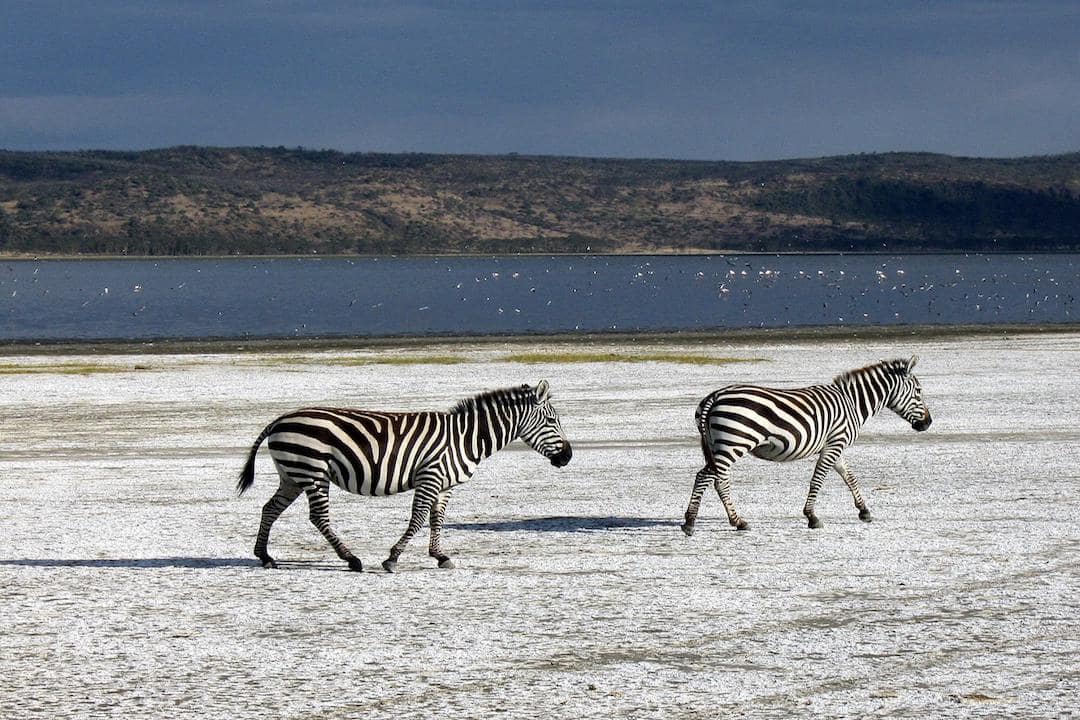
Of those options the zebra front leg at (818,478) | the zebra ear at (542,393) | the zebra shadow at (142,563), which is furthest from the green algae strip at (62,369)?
the zebra ear at (542,393)

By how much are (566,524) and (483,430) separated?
287cm

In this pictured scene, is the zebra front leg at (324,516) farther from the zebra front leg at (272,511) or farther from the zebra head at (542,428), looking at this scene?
the zebra head at (542,428)

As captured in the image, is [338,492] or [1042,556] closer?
[1042,556]

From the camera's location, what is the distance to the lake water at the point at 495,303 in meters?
75.1

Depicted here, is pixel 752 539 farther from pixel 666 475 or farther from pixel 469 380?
pixel 469 380

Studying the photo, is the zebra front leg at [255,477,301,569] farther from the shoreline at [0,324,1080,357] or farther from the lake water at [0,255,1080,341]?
the lake water at [0,255,1080,341]

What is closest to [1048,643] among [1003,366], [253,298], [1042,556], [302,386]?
[1042,556]

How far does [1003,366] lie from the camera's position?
39.9m

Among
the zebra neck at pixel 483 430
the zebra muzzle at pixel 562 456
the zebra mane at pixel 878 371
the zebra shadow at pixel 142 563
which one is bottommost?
the zebra shadow at pixel 142 563

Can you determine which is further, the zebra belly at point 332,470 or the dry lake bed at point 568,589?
the zebra belly at point 332,470

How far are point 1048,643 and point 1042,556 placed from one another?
336cm

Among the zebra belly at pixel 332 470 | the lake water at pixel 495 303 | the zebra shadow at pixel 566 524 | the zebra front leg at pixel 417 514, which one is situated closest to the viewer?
the zebra belly at pixel 332 470

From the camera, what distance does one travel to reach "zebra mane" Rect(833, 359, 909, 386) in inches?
671

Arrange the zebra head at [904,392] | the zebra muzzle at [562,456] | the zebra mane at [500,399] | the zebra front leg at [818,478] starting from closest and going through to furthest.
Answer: the zebra mane at [500,399] → the zebra muzzle at [562,456] → the zebra front leg at [818,478] → the zebra head at [904,392]
